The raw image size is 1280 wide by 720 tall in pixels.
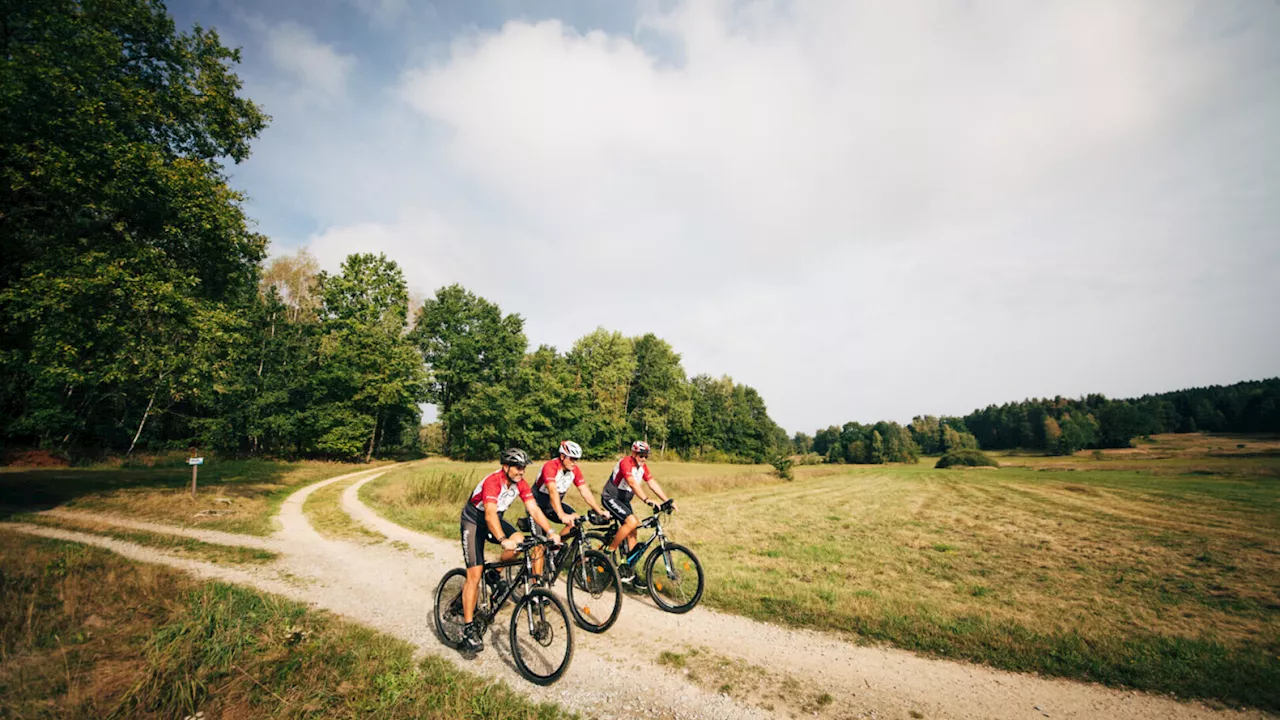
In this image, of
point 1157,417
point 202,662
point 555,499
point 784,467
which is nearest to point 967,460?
point 1157,417

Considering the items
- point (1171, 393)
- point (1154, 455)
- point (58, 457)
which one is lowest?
point (1154, 455)

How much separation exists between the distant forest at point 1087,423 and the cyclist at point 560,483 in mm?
109342

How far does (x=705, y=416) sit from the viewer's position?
7762 cm

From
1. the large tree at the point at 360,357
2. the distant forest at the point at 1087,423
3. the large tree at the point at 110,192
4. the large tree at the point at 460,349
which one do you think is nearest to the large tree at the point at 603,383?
the large tree at the point at 460,349

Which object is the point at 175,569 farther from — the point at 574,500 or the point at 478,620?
the point at 574,500

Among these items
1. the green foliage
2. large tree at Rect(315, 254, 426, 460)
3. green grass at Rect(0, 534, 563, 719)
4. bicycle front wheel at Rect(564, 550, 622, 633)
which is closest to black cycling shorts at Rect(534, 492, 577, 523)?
bicycle front wheel at Rect(564, 550, 622, 633)

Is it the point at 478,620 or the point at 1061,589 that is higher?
the point at 478,620

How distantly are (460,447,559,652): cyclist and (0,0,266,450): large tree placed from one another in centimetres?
1522

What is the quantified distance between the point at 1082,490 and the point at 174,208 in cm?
5441

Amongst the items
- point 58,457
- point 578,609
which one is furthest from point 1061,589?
point 58,457

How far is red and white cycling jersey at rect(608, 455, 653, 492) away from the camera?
8234 millimetres

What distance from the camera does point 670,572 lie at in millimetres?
7648

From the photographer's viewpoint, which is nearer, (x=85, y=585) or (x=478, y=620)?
(x=478, y=620)

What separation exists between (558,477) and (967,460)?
92.9 metres
